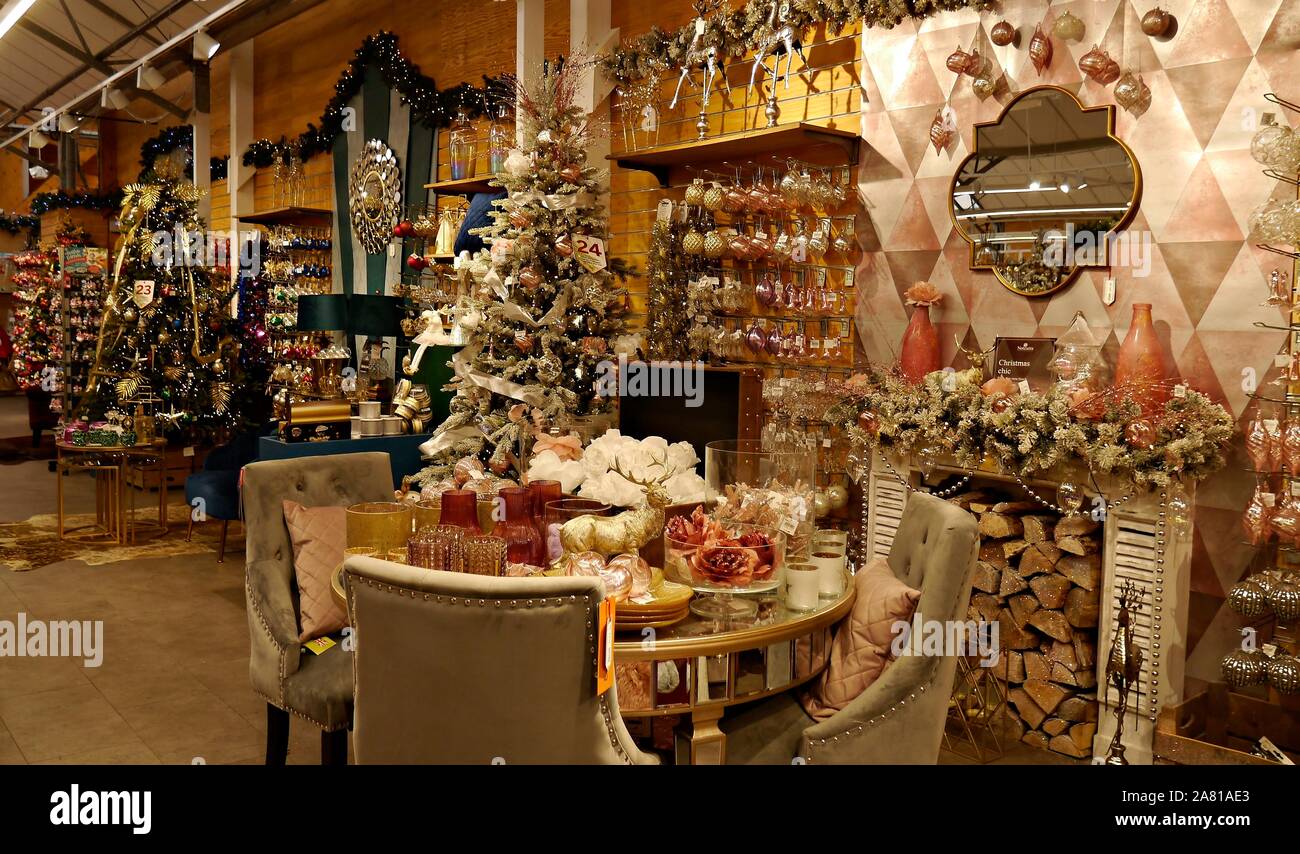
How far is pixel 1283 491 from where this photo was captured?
10.1 feet

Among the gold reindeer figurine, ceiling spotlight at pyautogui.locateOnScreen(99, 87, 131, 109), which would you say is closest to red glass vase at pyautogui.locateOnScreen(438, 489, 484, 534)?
the gold reindeer figurine

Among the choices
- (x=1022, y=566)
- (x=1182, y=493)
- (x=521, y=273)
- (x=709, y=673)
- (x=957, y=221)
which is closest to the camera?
(x=709, y=673)

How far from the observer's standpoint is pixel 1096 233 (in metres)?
3.67

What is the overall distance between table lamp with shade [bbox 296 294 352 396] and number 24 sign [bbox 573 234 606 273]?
1.40 m

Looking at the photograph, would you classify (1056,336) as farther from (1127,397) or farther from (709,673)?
(709,673)

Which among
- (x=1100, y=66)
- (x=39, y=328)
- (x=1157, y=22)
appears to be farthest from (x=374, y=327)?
(x=39, y=328)

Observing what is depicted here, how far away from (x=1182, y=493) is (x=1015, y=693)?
95 centimetres

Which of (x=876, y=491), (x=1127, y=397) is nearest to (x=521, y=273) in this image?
(x=876, y=491)

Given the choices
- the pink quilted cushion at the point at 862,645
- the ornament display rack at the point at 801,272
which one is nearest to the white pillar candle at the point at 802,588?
the pink quilted cushion at the point at 862,645

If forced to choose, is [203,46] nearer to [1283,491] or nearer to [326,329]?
[326,329]

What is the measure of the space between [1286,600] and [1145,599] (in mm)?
398

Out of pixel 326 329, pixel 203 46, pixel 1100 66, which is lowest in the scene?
pixel 326 329

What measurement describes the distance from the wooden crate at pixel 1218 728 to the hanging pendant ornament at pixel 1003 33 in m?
2.48

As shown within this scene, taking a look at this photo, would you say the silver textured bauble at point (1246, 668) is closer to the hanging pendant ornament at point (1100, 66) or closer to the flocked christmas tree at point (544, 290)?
the hanging pendant ornament at point (1100, 66)
